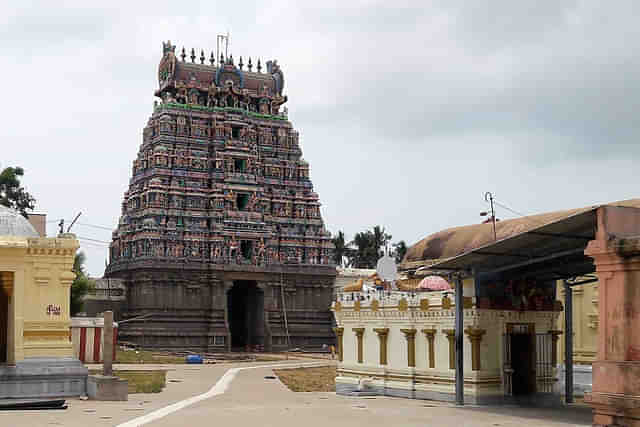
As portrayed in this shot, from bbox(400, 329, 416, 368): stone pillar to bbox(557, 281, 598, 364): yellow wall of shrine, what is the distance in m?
7.57

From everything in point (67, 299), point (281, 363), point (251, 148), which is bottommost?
point (281, 363)

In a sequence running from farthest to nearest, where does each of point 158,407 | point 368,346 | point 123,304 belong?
point 123,304
point 368,346
point 158,407

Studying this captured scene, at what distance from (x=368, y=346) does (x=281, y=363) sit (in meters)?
22.8

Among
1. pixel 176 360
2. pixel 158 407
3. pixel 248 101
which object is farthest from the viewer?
pixel 248 101

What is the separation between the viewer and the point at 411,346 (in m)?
26.8

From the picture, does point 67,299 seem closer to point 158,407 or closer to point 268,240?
point 158,407

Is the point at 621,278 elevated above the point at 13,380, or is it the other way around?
the point at 621,278

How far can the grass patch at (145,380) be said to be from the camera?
29.7 meters

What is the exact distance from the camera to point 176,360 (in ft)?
167

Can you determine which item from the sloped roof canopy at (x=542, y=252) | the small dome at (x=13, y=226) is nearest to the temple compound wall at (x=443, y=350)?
the sloped roof canopy at (x=542, y=252)

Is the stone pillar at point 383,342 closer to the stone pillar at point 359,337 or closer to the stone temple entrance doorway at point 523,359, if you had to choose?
the stone pillar at point 359,337

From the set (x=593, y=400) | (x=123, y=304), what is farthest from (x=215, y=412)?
(x=123, y=304)

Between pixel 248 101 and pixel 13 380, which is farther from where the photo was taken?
pixel 248 101

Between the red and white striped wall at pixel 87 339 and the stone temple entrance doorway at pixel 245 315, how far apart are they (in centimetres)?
1748
